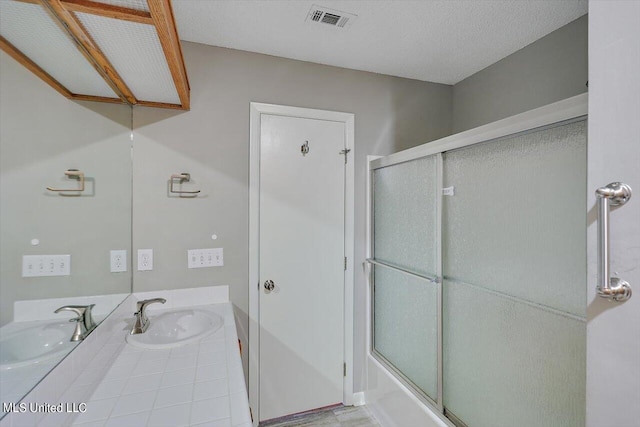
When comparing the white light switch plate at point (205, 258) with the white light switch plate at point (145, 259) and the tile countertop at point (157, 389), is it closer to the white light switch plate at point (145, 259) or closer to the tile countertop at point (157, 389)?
the white light switch plate at point (145, 259)

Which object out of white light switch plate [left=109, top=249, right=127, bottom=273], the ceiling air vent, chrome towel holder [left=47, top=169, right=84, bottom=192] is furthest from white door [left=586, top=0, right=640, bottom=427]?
white light switch plate [left=109, top=249, right=127, bottom=273]

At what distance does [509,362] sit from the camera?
130 cm

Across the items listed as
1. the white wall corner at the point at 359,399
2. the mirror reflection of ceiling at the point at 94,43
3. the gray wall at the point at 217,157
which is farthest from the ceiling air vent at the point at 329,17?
the white wall corner at the point at 359,399

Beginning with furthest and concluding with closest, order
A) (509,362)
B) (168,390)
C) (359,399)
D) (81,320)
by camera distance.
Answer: (359,399)
(509,362)
(81,320)
(168,390)

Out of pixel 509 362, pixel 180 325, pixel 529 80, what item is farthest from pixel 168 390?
pixel 529 80

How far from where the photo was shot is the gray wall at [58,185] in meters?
0.85

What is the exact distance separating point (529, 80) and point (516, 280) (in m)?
1.47

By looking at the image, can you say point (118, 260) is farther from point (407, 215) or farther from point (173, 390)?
point (407, 215)

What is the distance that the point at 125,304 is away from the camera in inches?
67.9

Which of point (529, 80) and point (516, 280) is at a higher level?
point (529, 80)

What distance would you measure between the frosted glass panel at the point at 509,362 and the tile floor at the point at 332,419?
78 cm

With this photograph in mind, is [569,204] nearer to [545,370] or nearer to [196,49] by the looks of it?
[545,370]

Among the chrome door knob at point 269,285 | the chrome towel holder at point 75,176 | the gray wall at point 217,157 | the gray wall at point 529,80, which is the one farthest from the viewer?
the chrome door knob at point 269,285

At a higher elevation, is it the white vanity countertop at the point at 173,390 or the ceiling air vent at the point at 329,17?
the ceiling air vent at the point at 329,17
